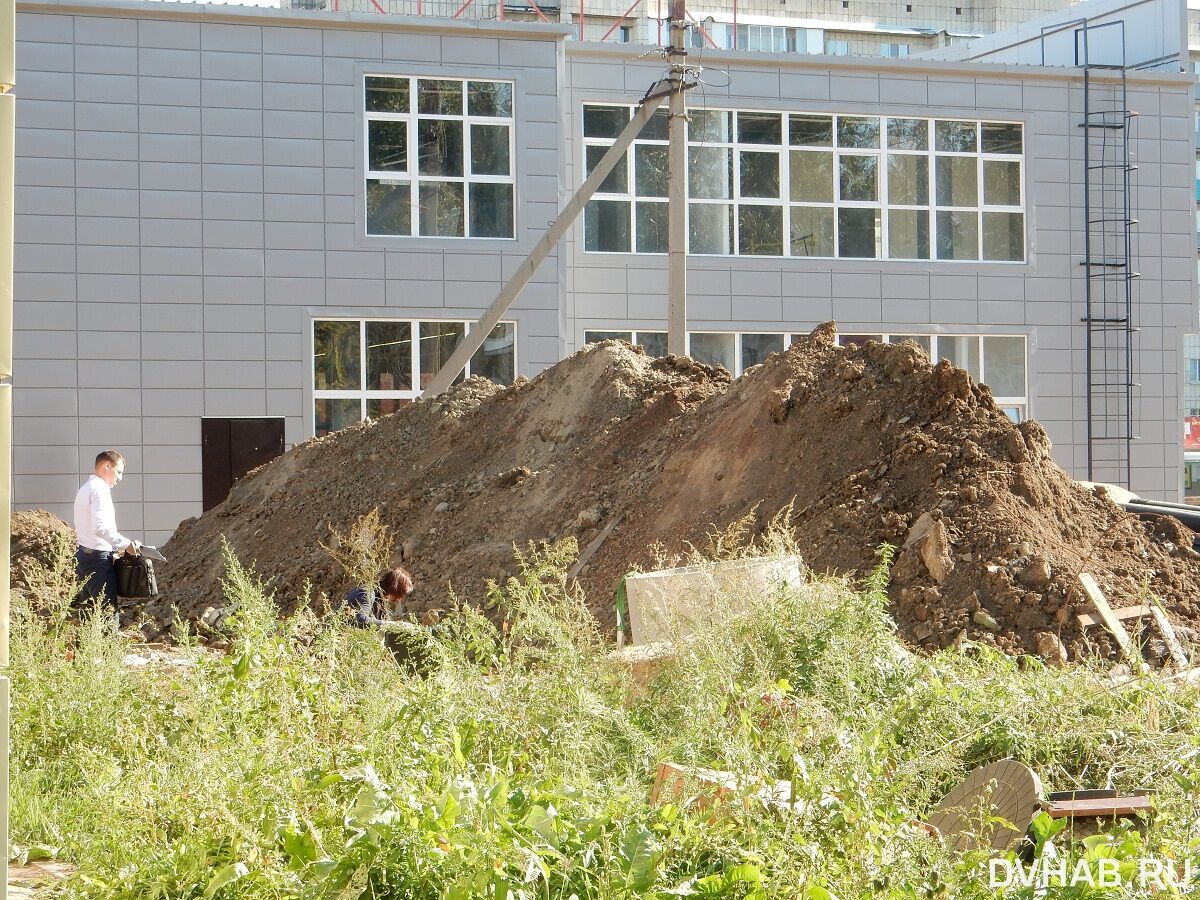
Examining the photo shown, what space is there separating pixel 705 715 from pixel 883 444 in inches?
236

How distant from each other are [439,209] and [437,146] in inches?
39.9

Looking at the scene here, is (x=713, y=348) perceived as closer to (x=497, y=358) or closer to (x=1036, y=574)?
(x=497, y=358)

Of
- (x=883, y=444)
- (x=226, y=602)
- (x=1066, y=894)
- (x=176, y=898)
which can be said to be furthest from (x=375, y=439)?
(x=1066, y=894)

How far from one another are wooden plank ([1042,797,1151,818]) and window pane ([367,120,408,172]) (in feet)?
60.1

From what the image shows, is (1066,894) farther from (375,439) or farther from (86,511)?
(375,439)

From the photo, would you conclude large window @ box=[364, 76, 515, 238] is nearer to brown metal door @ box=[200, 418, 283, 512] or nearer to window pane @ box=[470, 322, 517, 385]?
window pane @ box=[470, 322, 517, 385]

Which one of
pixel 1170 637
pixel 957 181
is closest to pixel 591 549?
pixel 1170 637

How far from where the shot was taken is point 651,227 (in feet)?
76.3

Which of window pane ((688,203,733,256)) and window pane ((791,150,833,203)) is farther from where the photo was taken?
window pane ((791,150,833,203))

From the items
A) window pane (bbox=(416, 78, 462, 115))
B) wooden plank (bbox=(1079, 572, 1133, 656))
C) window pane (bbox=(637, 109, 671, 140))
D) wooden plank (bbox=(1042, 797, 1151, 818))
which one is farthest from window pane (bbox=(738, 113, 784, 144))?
wooden plank (bbox=(1042, 797, 1151, 818))

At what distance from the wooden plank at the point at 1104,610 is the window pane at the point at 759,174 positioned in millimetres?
15812

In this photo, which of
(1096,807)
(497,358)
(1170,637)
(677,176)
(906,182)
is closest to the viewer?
(1096,807)

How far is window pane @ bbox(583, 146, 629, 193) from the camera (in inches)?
902

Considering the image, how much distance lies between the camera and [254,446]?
20781 mm
